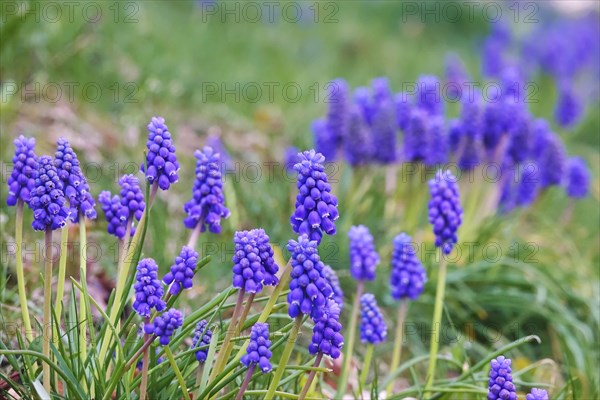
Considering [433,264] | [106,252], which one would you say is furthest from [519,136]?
[106,252]

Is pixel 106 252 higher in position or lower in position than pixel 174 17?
lower

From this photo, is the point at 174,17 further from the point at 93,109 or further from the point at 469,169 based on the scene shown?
the point at 469,169

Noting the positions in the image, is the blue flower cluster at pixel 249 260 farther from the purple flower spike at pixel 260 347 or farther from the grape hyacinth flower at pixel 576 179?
the grape hyacinth flower at pixel 576 179

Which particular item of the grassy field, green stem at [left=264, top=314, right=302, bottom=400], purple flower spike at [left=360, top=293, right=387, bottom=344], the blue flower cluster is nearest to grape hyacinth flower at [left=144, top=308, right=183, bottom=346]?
the blue flower cluster

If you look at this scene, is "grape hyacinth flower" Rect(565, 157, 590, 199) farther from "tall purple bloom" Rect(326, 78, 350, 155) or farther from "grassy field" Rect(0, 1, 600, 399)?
"tall purple bloom" Rect(326, 78, 350, 155)

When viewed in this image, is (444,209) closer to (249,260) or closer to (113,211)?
(249,260)

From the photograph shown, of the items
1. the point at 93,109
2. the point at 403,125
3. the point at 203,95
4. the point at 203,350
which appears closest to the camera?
the point at 203,350

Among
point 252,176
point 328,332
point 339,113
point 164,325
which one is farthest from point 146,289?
point 252,176
